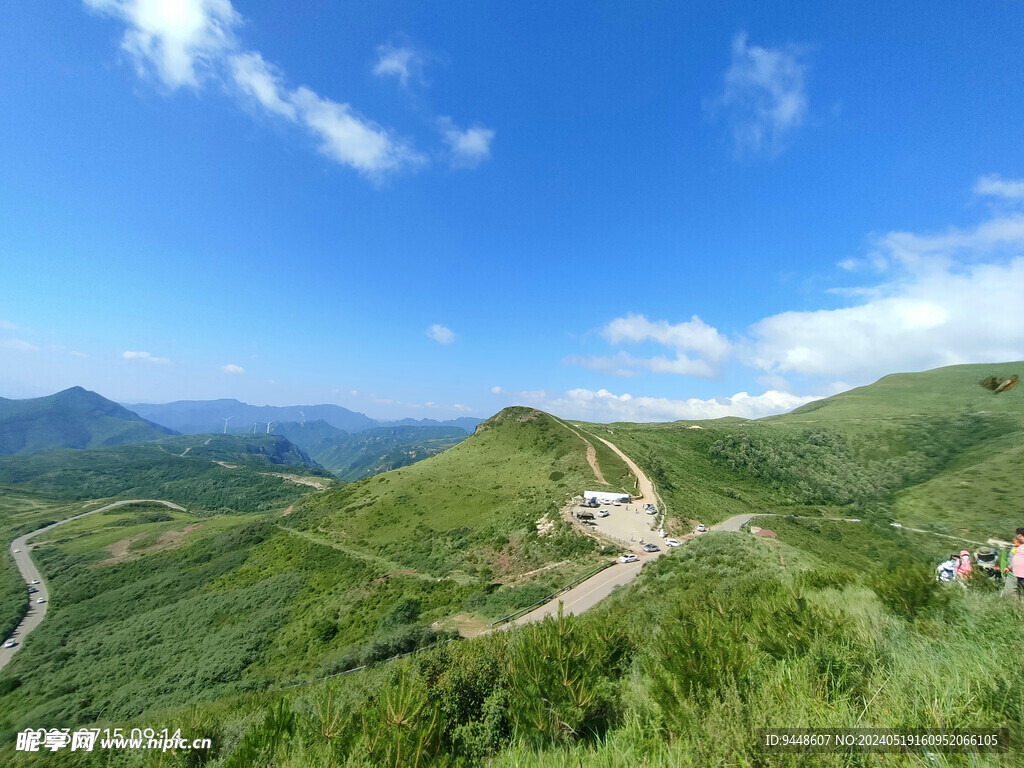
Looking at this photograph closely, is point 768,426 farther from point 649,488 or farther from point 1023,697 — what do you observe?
point 1023,697

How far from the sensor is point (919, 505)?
54750 millimetres

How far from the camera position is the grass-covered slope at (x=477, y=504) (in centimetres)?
4303

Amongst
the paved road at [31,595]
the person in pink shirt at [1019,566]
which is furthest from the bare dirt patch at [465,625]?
the paved road at [31,595]

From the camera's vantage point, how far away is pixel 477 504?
5703cm

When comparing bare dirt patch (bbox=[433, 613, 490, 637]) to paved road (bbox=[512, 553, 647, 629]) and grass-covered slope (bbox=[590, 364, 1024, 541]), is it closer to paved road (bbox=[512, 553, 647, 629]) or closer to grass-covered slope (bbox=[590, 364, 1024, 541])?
paved road (bbox=[512, 553, 647, 629])

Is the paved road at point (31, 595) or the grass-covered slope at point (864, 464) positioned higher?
the grass-covered slope at point (864, 464)

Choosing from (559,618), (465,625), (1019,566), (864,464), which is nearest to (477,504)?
(465,625)

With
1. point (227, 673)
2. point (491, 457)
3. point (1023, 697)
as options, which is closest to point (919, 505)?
point (491, 457)

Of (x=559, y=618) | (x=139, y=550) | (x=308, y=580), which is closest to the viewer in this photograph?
(x=559, y=618)

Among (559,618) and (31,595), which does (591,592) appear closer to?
(559,618)

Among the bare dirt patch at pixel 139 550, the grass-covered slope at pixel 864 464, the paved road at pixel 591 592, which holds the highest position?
the grass-covered slope at pixel 864 464

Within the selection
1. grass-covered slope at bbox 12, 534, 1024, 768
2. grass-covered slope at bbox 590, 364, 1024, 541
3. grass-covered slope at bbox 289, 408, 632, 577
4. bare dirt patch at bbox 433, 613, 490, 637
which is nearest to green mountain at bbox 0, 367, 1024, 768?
grass-covered slope at bbox 12, 534, 1024, 768

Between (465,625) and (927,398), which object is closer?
(465,625)

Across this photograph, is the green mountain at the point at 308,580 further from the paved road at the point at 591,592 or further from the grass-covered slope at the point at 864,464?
the grass-covered slope at the point at 864,464
